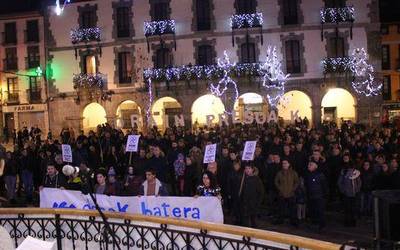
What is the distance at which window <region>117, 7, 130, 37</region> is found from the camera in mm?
34500

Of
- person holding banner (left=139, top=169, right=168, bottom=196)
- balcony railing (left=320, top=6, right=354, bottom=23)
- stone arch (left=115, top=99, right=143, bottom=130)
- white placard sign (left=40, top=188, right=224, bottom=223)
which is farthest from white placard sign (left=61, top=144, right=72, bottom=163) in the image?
balcony railing (left=320, top=6, right=354, bottom=23)

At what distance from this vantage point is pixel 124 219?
288 inches

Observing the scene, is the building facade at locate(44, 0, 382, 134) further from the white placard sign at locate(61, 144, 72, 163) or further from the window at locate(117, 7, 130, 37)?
the white placard sign at locate(61, 144, 72, 163)

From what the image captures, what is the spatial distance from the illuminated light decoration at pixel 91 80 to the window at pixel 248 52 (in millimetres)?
9094

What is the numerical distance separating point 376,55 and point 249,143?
22.4 m

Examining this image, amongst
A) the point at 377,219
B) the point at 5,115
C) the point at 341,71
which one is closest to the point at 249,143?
the point at 377,219

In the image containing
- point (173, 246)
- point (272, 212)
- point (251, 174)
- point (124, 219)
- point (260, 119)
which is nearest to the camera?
point (173, 246)

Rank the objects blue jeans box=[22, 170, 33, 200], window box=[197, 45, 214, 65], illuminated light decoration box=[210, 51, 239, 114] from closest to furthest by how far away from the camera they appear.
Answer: blue jeans box=[22, 170, 33, 200] < illuminated light decoration box=[210, 51, 239, 114] < window box=[197, 45, 214, 65]

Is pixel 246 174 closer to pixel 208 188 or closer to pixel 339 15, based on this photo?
pixel 208 188

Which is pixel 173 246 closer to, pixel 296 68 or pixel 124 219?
pixel 124 219

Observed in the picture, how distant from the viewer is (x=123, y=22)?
1364 inches

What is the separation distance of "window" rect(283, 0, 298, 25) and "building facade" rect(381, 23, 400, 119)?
474 inches

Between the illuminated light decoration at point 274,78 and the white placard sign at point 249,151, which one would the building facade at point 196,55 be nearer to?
the illuminated light decoration at point 274,78

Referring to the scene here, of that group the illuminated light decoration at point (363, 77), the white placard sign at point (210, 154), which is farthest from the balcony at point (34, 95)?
the white placard sign at point (210, 154)
